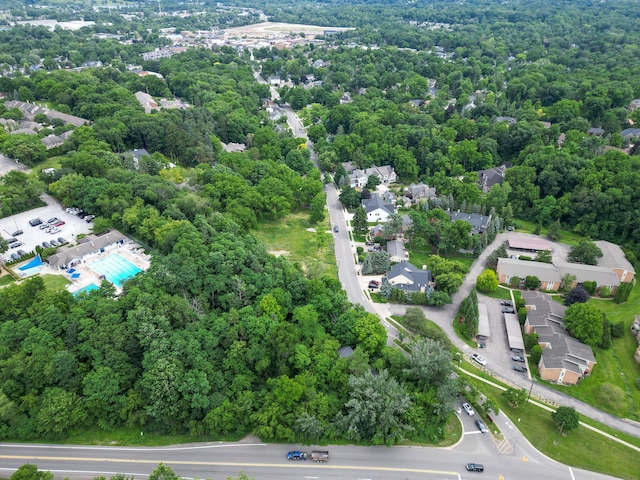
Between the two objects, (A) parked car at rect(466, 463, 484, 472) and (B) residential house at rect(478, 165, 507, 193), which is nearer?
(A) parked car at rect(466, 463, 484, 472)

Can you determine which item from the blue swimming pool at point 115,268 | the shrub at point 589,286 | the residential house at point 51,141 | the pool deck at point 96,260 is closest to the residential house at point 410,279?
the shrub at point 589,286

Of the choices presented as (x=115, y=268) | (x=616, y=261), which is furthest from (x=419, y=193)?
(x=115, y=268)

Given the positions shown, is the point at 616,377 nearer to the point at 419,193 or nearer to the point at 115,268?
the point at 419,193

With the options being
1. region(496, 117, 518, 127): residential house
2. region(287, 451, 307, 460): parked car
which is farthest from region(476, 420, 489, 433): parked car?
region(496, 117, 518, 127): residential house

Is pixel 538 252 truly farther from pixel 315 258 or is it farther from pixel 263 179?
pixel 263 179

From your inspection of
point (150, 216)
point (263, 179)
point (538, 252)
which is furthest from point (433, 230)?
point (150, 216)

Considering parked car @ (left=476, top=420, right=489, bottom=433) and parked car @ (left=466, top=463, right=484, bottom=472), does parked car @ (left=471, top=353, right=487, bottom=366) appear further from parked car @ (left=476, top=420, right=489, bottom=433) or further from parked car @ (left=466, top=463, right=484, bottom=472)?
parked car @ (left=466, top=463, right=484, bottom=472)
